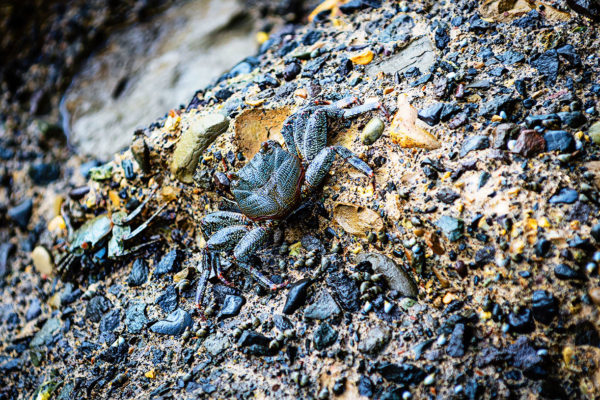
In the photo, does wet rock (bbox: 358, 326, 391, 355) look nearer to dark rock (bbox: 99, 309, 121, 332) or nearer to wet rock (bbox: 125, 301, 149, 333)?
wet rock (bbox: 125, 301, 149, 333)

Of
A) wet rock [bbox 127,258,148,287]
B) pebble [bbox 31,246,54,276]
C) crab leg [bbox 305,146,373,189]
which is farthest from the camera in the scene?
pebble [bbox 31,246,54,276]

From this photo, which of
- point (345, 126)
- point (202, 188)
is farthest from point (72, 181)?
point (345, 126)

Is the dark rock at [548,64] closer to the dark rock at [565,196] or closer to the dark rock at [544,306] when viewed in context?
Result: the dark rock at [565,196]

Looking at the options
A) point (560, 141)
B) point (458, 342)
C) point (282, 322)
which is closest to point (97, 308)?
point (282, 322)

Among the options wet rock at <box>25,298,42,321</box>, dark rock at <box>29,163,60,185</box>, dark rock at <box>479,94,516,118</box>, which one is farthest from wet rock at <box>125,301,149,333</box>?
dark rock at <box>479,94,516,118</box>

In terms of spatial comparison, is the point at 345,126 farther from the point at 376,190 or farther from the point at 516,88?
the point at 516,88

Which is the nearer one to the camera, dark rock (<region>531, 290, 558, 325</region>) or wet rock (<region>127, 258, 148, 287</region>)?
dark rock (<region>531, 290, 558, 325</region>)

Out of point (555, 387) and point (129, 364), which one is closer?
point (555, 387)

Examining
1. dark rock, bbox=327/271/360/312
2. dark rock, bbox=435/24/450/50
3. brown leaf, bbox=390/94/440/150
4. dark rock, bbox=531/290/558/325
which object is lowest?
dark rock, bbox=531/290/558/325
